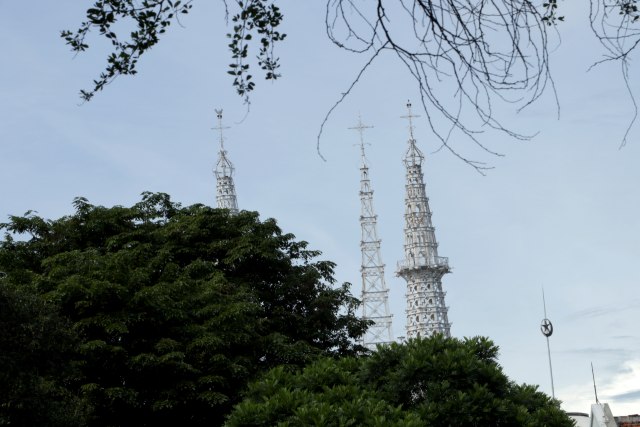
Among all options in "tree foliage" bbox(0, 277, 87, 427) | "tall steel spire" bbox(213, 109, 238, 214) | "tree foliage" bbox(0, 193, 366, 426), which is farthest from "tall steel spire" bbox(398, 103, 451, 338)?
"tree foliage" bbox(0, 277, 87, 427)

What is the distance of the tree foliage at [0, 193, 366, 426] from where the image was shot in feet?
81.6

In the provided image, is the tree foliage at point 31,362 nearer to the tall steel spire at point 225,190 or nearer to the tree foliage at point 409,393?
the tree foliage at point 409,393

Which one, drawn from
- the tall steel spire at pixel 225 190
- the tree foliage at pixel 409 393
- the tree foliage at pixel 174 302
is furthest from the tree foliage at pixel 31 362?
the tall steel spire at pixel 225 190

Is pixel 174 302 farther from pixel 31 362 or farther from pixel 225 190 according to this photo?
pixel 225 190

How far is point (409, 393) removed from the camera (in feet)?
47.5

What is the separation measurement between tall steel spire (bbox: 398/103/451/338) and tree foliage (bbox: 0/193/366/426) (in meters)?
75.3

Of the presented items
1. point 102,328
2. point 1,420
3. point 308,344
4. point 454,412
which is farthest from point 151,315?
point 454,412

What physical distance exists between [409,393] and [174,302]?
1259cm

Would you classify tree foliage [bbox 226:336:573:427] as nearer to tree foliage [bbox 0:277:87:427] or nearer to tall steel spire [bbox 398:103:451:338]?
tree foliage [bbox 0:277:87:427]

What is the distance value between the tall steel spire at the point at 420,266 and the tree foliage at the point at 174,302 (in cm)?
7528

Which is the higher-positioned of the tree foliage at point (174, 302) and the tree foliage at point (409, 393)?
the tree foliage at point (174, 302)

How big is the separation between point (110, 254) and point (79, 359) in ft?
14.1

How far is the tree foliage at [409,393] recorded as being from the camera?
13.1 m

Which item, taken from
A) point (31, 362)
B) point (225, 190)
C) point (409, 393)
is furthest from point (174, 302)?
point (225, 190)
